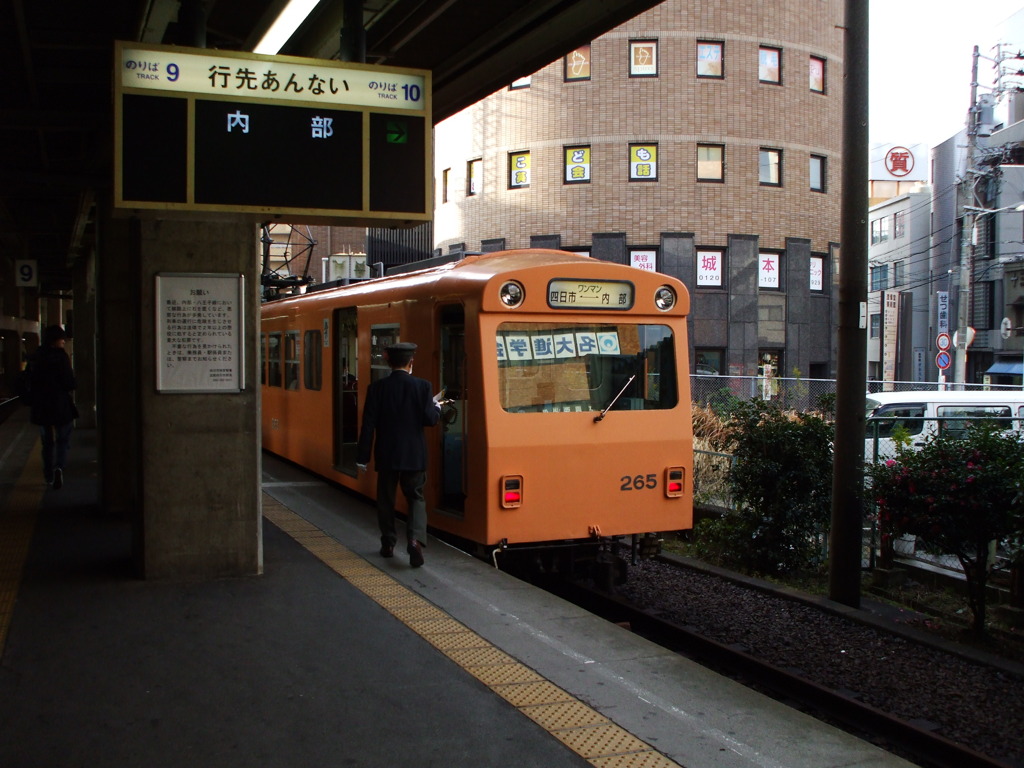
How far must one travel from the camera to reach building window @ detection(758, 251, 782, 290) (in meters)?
28.4

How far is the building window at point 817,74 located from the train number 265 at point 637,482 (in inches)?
964

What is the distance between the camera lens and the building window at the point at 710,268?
27797 mm

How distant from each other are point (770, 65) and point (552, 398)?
23.9 meters

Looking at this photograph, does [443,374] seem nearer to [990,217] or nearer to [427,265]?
[427,265]

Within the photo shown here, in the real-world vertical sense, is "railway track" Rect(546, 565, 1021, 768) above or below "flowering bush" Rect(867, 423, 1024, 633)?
below

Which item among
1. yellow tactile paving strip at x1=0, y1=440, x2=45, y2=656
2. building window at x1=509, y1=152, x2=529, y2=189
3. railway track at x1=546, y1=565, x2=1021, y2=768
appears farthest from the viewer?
building window at x1=509, y1=152, x2=529, y2=189

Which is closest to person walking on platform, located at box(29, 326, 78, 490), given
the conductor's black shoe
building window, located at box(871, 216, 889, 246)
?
the conductor's black shoe

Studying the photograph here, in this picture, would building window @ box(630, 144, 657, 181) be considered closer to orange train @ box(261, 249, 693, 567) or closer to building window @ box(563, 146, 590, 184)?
building window @ box(563, 146, 590, 184)

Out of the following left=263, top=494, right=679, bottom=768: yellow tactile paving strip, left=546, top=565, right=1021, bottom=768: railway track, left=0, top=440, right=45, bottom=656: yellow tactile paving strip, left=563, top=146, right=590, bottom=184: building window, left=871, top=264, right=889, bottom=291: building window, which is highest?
left=563, top=146, right=590, bottom=184: building window

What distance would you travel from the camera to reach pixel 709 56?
27.9 meters

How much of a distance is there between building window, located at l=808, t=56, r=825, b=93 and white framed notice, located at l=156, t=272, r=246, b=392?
26538 millimetres

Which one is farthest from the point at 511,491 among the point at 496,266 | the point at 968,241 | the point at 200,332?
the point at 968,241

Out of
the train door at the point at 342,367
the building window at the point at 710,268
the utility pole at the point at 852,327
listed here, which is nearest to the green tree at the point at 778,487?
the utility pole at the point at 852,327

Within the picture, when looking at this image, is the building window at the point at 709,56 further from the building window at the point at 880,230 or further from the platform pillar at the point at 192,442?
the building window at the point at 880,230
